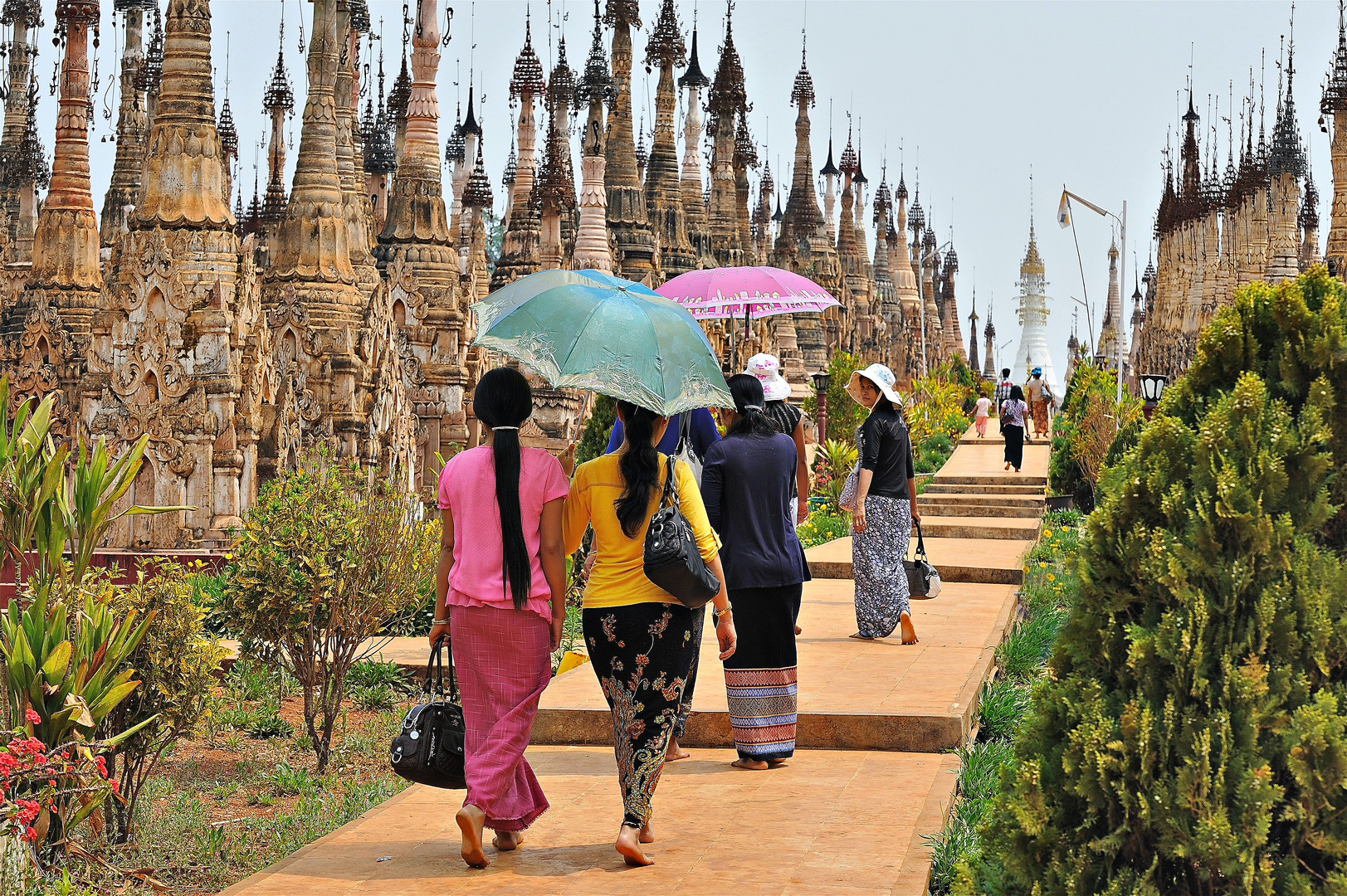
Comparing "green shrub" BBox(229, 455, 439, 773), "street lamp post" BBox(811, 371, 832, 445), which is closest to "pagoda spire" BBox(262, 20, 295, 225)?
"street lamp post" BBox(811, 371, 832, 445)

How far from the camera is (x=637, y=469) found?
525cm

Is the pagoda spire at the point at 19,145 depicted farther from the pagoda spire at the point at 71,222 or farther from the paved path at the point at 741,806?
the paved path at the point at 741,806

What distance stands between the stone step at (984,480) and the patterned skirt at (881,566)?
469 inches

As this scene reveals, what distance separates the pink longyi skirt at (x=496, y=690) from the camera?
4.95 meters

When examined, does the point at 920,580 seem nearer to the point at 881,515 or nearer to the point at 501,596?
the point at 881,515

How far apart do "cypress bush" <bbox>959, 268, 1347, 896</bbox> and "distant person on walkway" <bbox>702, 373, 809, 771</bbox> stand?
2676 millimetres

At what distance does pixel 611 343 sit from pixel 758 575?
149cm

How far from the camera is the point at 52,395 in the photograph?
721cm

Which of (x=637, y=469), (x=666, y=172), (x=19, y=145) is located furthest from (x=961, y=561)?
(x=19, y=145)

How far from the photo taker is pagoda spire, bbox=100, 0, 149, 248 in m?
21.3

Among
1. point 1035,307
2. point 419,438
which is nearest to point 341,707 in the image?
point 419,438

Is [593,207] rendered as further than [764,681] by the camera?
Yes

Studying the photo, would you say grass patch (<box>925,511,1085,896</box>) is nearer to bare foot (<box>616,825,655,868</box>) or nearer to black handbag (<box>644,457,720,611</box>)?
bare foot (<box>616,825,655,868</box>)

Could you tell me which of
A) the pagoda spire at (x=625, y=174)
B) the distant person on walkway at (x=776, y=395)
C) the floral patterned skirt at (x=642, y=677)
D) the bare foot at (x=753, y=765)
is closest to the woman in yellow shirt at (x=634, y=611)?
the floral patterned skirt at (x=642, y=677)
